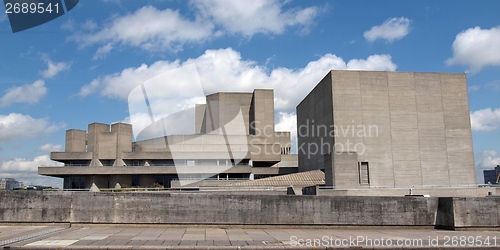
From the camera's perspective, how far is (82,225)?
61.0 ft

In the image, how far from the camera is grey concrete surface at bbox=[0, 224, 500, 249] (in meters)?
13.3

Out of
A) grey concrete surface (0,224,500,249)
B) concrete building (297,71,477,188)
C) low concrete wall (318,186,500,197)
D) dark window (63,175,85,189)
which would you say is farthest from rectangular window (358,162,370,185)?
dark window (63,175,85,189)

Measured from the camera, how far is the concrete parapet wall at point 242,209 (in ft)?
61.0

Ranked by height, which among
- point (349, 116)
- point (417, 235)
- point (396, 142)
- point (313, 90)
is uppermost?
point (313, 90)

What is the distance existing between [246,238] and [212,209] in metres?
3.84

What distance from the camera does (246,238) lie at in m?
15.5

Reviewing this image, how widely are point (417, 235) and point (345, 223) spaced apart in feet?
11.0

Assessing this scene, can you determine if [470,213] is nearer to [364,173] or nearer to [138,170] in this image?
[364,173]

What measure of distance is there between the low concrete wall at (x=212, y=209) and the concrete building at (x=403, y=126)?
3293cm

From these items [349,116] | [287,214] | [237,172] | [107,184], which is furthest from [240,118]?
[287,214]

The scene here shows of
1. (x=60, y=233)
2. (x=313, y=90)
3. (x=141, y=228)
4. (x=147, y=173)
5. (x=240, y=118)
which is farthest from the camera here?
(x=240, y=118)

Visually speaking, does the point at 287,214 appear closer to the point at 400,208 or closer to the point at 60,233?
the point at 400,208

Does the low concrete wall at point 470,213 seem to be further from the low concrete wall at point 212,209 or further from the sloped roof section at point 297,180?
the sloped roof section at point 297,180

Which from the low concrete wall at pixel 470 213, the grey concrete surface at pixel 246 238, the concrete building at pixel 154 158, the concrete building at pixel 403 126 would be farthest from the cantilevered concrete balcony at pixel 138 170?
the low concrete wall at pixel 470 213
